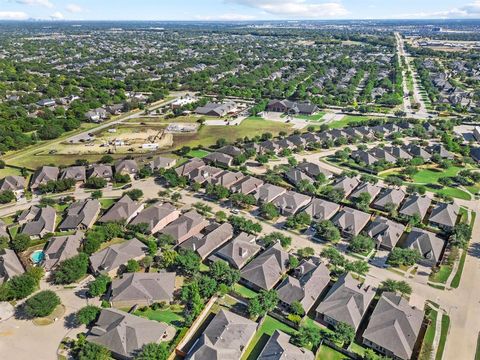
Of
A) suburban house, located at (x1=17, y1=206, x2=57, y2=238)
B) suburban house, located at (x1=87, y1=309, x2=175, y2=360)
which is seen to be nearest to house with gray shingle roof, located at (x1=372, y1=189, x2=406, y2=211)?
suburban house, located at (x1=87, y1=309, x2=175, y2=360)

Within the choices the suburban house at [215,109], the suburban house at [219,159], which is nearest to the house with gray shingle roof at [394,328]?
the suburban house at [219,159]

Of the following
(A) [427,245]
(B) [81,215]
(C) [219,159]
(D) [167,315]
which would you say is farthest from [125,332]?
(C) [219,159]

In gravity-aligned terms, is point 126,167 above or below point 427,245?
above

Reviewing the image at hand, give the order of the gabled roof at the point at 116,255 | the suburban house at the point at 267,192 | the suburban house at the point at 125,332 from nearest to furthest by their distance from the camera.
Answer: the suburban house at the point at 125,332
the gabled roof at the point at 116,255
the suburban house at the point at 267,192

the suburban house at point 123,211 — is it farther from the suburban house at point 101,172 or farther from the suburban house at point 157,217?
the suburban house at point 101,172

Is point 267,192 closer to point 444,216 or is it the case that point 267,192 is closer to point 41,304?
point 444,216

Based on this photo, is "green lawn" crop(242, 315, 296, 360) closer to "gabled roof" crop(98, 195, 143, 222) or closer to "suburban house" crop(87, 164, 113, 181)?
"gabled roof" crop(98, 195, 143, 222)
